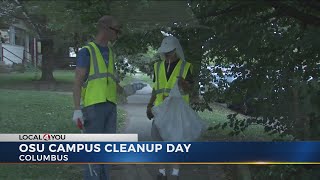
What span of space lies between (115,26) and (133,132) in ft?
2.51

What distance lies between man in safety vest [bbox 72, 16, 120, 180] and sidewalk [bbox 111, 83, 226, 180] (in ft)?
0.48

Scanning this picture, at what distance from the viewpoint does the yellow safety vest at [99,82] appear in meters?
3.50

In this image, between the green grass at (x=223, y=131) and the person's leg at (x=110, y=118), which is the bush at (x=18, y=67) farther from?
the green grass at (x=223, y=131)

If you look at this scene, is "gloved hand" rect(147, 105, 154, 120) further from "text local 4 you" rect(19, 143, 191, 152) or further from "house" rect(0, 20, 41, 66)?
"house" rect(0, 20, 41, 66)

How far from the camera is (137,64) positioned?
12.0ft

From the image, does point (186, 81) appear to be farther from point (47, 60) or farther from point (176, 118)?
point (47, 60)

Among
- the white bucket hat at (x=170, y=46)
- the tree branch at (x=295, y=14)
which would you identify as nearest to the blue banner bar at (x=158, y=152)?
the white bucket hat at (x=170, y=46)

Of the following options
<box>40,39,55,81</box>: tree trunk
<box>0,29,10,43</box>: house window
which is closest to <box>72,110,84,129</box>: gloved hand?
<box>40,39,55,81</box>: tree trunk

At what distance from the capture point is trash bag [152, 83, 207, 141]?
3.55 meters

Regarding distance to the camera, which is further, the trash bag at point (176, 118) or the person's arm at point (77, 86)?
the trash bag at point (176, 118)

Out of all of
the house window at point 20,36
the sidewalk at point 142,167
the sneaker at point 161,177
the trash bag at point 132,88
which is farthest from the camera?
the sneaker at point 161,177

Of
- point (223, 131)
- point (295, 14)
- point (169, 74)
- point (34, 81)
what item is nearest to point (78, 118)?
point (34, 81)

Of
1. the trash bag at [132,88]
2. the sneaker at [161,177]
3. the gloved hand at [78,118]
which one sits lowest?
the sneaker at [161,177]

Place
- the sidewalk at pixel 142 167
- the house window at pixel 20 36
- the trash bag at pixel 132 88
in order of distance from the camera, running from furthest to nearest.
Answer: the trash bag at pixel 132 88, the sidewalk at pixel 142 167, the house window at pixel 20 36
